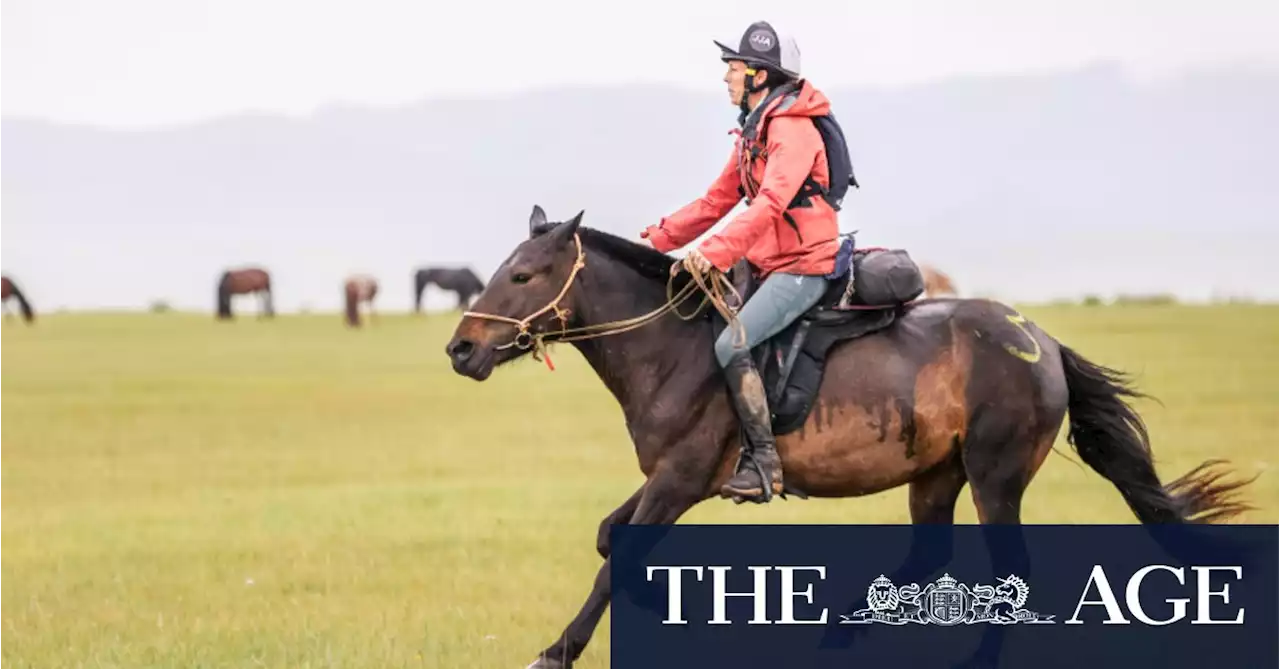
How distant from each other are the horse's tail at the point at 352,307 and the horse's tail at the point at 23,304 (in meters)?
9.25

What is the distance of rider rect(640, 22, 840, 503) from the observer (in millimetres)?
8531

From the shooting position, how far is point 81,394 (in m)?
30.6

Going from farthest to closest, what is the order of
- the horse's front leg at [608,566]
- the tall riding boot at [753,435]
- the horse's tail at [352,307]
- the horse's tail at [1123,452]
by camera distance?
the horse's tail at [352,307]
the horse's tail at [1123,452]
the tall riding boot at [753,435]
the horse's front leg at [608,566]

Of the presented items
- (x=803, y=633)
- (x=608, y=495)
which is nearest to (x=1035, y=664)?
(x=803, y=633)

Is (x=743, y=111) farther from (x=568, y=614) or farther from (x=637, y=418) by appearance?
(x=568, y=614)

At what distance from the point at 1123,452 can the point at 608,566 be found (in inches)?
116

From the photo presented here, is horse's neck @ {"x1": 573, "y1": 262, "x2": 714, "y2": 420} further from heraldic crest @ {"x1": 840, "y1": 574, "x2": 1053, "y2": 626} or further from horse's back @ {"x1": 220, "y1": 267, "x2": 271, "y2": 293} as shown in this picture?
horse's back @ {"x1": 220, "y1": 267, "x2": 271, "y2": 293}

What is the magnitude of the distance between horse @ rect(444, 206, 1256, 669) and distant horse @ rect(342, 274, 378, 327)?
44.2 m

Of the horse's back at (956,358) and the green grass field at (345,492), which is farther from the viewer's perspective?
the green grass field at (345,492)

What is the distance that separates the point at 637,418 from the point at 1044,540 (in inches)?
154

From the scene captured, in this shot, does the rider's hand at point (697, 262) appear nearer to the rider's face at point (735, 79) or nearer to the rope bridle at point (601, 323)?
the rope bridle at point (601, 323)

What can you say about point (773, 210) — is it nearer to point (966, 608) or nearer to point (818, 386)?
point (818, 386)

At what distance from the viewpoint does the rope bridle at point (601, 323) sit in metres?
8.72

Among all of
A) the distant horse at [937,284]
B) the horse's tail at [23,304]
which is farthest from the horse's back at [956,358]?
the horse's tail at [23,304]
